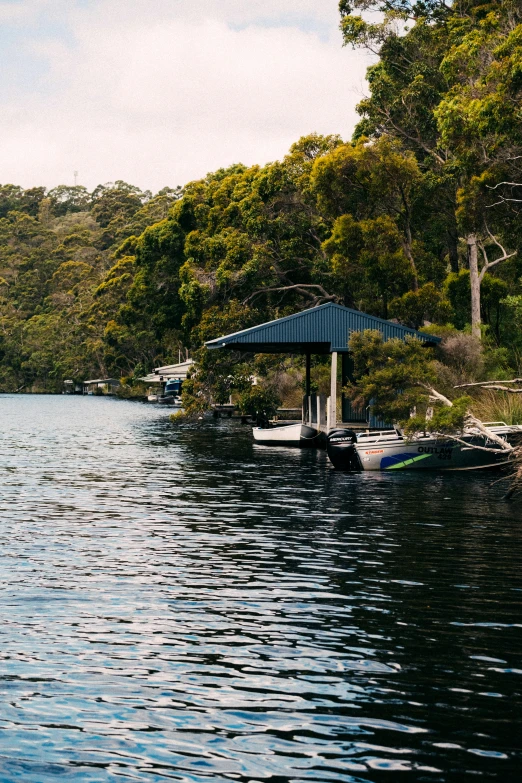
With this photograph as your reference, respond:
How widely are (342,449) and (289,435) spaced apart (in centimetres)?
1174

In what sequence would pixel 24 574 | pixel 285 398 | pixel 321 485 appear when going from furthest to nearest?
1. pixel 285 398
2. pixel 321 485
3. pixel 24 574

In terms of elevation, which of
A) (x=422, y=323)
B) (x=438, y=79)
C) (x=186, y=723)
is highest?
(x=438, y=79)

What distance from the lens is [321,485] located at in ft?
98.1

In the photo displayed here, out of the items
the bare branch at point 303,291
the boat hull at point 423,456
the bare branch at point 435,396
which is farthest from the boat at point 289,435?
the bare branch at point 435,396

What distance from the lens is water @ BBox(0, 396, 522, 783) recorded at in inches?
325

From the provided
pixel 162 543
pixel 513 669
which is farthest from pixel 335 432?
pixel 513 669

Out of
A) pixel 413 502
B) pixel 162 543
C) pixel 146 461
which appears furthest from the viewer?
pixel 146 461

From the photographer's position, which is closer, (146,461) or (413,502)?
(413,502)

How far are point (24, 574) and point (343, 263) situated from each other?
37.0m

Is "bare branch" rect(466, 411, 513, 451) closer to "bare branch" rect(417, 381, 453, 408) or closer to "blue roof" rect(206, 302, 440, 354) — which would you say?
"bare branch" rect(417, 381, 453, 408)

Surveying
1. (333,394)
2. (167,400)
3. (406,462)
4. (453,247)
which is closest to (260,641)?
(406,462)

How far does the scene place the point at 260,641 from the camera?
11.6 metres

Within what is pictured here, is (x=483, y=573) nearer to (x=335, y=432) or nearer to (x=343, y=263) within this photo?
(x=335, y=432)

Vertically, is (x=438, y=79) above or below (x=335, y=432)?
above
